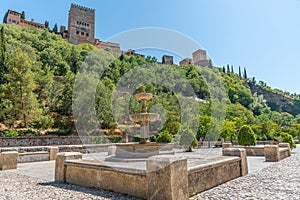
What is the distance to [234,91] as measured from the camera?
89562mm

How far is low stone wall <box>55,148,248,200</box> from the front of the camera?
4105 mm

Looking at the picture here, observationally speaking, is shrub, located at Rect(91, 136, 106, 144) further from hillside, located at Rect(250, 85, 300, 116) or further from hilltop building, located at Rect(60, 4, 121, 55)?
hillside, located at Rect(250, 85, 300, 116)

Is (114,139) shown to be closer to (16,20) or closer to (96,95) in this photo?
(96,95)

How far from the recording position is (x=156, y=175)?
4.21 meters

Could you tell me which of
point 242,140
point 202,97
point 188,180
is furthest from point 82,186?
point 202,97

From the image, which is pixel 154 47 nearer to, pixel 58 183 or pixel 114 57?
pixel 58 183

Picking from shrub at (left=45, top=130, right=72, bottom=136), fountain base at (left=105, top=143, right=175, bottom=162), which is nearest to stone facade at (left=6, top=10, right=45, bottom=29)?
shrub at (left=45, top=130, right=72, bottom=136)

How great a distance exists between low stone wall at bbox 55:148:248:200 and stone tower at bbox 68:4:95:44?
3452 inches

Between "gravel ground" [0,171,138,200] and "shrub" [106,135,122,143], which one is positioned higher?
"gravel ground" [0,171,138,200]

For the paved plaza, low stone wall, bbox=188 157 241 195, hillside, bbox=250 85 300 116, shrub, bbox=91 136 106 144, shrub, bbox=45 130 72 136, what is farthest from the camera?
hillside, bbox=250 85 300 116

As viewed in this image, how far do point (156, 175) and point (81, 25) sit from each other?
311 feet

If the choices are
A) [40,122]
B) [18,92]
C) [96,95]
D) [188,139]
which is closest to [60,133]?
[40,122]

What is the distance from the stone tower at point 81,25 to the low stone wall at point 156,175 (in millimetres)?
87680

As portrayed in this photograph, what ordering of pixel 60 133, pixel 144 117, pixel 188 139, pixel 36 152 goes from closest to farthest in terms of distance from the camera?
1. pixel 144 117
2. pixel 36 152
3. pixel 188 139
4. pixel 60 133
